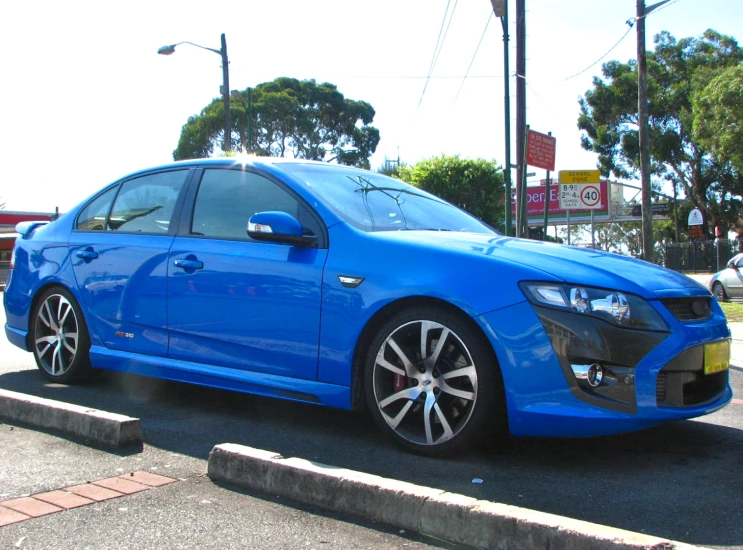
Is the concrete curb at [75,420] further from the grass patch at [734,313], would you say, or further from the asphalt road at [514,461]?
the grass patch at [734,313]

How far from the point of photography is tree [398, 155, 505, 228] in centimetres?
3388

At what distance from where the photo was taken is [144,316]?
4.87m

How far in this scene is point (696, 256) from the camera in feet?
135

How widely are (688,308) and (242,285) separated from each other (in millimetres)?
2247

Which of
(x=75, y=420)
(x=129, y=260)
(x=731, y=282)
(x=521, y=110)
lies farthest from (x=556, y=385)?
(x=731, y=282)

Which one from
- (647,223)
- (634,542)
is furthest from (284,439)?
(647,223)

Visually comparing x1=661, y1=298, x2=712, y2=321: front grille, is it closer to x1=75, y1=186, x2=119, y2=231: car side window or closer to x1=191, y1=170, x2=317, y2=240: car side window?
x1=191, y1=170, x2=317, y2=240: car side window

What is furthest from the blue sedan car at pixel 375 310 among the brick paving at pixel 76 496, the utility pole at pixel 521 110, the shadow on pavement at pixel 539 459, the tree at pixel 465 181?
the tree at pixel 465 181

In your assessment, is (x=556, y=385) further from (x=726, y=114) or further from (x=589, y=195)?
(x=726, y=114)

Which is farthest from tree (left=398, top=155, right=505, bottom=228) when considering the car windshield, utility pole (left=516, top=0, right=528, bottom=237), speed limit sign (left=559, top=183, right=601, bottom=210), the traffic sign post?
the car windshield

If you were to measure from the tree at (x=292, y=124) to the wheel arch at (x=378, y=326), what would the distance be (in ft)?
Answer: 137

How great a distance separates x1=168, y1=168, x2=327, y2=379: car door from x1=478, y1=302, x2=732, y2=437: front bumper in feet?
3.39

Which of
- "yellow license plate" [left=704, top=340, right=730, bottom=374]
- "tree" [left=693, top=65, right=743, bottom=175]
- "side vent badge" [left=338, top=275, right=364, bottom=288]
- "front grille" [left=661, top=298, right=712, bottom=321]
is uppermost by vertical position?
"tree" [left=693, top=65, right=743, bottom=175]

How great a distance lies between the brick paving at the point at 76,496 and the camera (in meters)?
3.03
